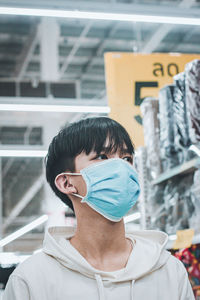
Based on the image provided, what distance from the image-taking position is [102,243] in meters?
1.78

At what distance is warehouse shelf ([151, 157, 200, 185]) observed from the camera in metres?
2.83

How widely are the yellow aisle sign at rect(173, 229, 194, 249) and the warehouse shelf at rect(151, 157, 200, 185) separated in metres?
0.35

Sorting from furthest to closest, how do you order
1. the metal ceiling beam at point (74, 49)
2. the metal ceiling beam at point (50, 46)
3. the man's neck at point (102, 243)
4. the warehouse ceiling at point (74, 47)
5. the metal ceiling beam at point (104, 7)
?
the metal ceiling beam at point (74, 49)
the metal ceiling beam at point (50, 46)
the warehouse ceiling at point (74, 47)
the metal ceiling beam at point (104, 7)
the man's neck at point (102, 243)

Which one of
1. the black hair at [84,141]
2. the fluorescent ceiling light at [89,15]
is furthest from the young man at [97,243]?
the fluorescent ceiling light at [89,15]

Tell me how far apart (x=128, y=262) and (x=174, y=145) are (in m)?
1.33

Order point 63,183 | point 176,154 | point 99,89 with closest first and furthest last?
point 63,183 → point 176,154 → point 99,89

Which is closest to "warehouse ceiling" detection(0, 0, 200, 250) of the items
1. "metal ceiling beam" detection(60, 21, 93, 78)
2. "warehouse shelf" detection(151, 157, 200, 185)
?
"metal ceiling beam" detection(60, 21, 93, 78)

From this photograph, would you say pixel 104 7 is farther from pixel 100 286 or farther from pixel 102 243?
pixel 100 286

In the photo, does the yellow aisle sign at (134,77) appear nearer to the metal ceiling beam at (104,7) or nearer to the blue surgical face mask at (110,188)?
the metal ceiling beam at (104,7)

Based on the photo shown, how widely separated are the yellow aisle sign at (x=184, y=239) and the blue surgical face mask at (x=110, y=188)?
984mm

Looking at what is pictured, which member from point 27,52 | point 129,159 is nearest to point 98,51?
point 27,52

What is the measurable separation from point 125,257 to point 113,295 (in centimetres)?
17

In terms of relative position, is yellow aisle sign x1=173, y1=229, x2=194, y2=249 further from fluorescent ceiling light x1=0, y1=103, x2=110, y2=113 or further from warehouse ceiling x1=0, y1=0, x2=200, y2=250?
warehouse ceiling x1=0, y1=0, x2=200, y2=250

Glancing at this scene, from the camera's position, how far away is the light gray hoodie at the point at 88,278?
5.39ft
